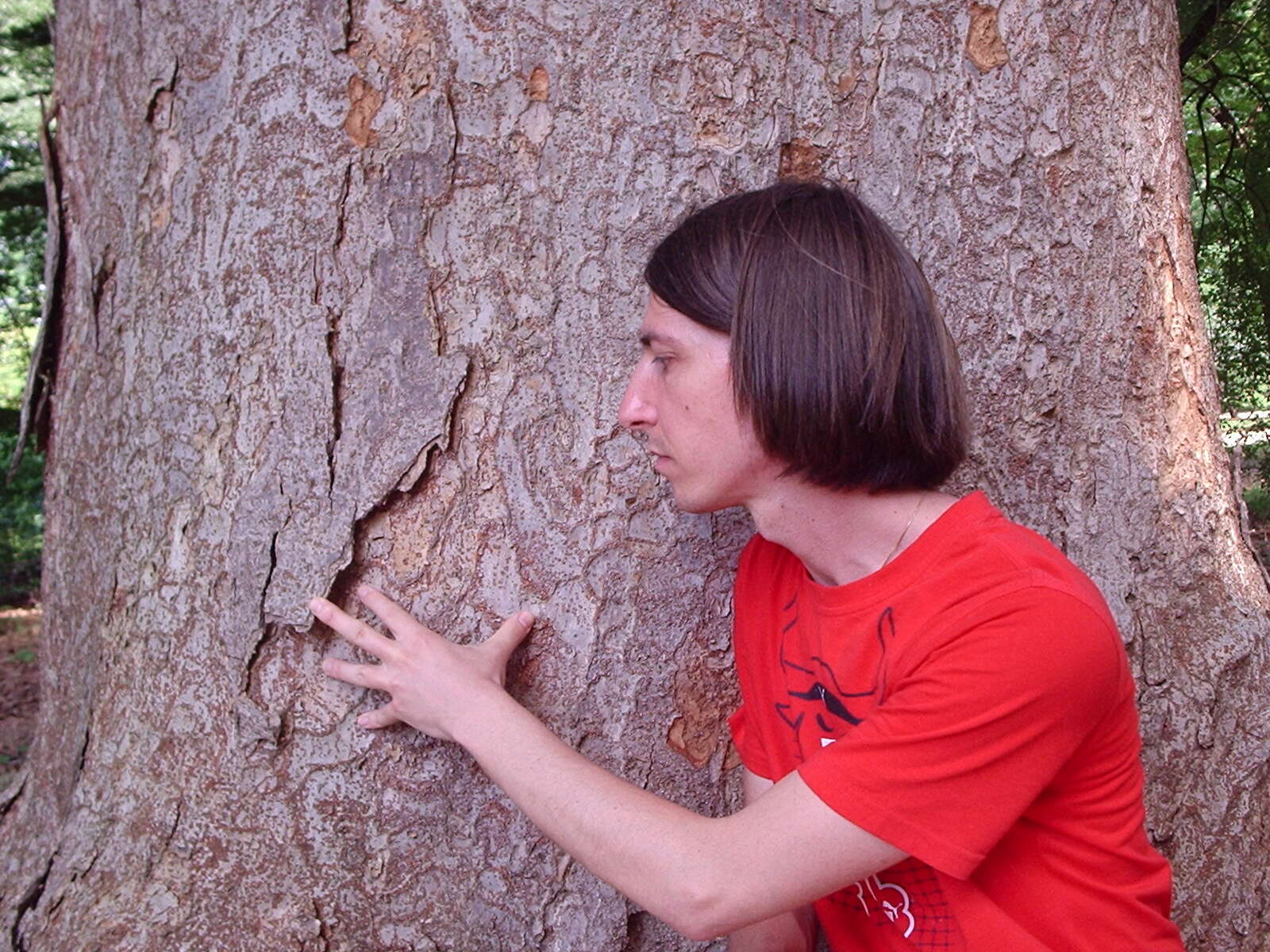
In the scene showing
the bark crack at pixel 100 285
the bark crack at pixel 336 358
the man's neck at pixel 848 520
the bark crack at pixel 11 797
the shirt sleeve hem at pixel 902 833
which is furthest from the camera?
the bark crack at pixel 11 797

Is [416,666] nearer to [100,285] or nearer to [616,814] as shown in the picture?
[616,814]

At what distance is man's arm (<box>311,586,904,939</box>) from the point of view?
53.8 inches

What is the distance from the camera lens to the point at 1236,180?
513cm

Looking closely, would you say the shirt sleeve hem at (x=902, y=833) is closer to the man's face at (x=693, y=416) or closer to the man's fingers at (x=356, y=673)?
→ the man's face at (x=693, y=416)

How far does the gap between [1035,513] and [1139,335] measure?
1.45 feet

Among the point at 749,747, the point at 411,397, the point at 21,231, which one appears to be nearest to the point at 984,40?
the point at 411,397

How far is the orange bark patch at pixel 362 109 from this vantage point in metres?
1.75

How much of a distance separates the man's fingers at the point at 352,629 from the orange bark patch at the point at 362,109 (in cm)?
78

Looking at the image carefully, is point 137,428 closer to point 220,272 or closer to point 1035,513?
point 220,272

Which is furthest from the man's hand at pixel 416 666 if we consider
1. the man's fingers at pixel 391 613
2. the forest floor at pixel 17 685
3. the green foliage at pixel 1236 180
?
the green foliage at pixel 1236 180

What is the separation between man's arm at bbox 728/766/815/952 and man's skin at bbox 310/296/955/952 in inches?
1.8

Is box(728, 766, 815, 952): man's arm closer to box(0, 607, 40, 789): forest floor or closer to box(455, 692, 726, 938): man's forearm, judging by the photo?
box(455, 692, 726, 938): man's forearm

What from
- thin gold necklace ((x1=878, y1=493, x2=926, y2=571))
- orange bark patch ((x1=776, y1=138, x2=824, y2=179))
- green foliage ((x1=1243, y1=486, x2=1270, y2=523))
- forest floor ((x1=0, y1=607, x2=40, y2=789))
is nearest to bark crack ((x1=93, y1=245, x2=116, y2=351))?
orange bark patch ((x1=776, y1=138, x2=824, y2=179))

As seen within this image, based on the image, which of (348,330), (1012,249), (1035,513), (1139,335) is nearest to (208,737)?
(348,330)
